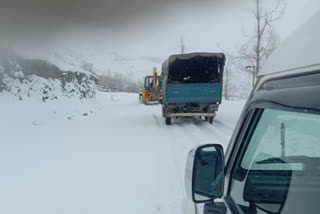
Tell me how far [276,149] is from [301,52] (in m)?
0.51

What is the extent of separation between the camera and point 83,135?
361 inches

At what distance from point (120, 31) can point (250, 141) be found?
232 inches

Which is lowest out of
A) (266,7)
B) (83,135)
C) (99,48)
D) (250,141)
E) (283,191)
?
(83,135)

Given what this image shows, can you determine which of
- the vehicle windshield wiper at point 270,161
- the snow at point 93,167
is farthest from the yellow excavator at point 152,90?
the vehicle windshield wiper at point 270,161

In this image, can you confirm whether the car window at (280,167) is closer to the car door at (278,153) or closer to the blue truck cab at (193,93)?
the car door at (278,153)

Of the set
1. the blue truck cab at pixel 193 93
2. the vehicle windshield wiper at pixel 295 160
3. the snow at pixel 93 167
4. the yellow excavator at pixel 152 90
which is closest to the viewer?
the vehicle windshield wiper at pixel 295 160

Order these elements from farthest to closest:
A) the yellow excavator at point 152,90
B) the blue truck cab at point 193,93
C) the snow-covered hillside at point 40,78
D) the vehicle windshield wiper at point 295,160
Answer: the yellow excavator at point 152,90, the snow-covered hillside at point 40,78, the blue truck cab at point 193,93, the vehicle windshield wiper at point 295,160

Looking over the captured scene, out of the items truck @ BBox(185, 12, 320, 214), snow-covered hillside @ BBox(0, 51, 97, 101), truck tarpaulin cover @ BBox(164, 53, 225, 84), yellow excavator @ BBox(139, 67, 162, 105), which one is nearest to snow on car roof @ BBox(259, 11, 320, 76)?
truck @ BBox(185, 12, 320, 214)

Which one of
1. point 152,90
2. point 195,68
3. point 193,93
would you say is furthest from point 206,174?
point 152,90

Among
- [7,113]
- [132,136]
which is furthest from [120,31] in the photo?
[7,113]

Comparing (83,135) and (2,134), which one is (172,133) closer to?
(83,135)

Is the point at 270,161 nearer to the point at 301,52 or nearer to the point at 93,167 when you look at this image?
the point at 301,52

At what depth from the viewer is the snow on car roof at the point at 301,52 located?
2.62ft

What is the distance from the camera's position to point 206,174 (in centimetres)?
128
